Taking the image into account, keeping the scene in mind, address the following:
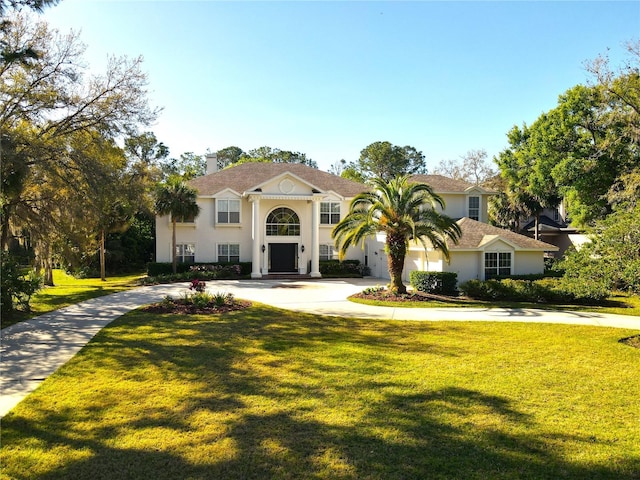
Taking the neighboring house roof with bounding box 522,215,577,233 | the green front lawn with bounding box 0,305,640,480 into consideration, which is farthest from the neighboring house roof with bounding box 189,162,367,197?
the green front lawn with bounding box 0,305,640,480

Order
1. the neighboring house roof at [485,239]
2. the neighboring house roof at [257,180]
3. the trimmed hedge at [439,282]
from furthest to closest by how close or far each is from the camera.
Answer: the neighboring house roof at [257,180]
the neighboring house roof at [485,239]
the trimmed hedge at [439,282]

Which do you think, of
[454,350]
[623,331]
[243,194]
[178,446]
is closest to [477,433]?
[178,446]

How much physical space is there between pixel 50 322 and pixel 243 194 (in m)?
17.4

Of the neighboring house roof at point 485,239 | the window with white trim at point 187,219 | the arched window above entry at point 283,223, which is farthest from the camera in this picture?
the arched window above entry at point 283,223

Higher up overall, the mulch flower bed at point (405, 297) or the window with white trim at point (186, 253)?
the window with white trim at point (186, 253)

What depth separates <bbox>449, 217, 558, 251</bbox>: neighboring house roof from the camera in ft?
76.7

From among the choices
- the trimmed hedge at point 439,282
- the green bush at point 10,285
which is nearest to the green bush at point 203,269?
the green bush at point 10,285

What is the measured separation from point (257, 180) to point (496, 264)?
18529 millimetres

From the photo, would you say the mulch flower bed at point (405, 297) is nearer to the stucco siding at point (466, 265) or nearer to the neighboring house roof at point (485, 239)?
the stucco siding at point (466, 265)

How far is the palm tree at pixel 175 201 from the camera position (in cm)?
2738

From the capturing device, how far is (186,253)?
101 feet

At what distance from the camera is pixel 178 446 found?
5.53 m

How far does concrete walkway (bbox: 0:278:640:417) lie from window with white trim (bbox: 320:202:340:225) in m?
7.13

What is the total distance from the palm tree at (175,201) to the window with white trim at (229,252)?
357cm
